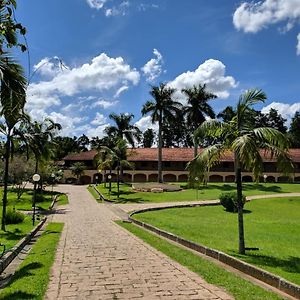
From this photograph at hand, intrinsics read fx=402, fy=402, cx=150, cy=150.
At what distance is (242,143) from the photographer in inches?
434

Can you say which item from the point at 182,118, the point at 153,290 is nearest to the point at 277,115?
the point at 182,118

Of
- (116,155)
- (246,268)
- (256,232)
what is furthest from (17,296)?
(116,155)

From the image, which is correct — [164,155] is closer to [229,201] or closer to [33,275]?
[229,201]

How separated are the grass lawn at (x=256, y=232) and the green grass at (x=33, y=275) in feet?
16.9

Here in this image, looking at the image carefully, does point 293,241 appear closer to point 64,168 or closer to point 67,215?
point 67,215

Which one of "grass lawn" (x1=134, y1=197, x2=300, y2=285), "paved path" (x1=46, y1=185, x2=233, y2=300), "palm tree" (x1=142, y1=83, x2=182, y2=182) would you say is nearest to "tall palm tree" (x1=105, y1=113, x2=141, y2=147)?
"palm tree" (x1=142, y1=83, x2=182, y2=182)

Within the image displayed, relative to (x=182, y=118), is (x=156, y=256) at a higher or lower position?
lower

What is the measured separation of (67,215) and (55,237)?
1042 centimetres

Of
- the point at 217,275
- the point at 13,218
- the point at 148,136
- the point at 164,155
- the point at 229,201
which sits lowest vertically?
the point at 217,275

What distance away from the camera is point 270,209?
29.7 metres

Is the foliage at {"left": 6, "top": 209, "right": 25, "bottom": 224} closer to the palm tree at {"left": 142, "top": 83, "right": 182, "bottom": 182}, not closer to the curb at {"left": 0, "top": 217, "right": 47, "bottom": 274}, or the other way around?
the curb at {"left": 0, "top": 217, "right": 47, "bottom": 274}

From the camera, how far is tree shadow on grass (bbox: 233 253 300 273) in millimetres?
10086

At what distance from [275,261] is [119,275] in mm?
4727

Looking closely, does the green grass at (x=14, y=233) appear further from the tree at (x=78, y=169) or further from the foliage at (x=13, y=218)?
the tree at (x=78, y=169)
